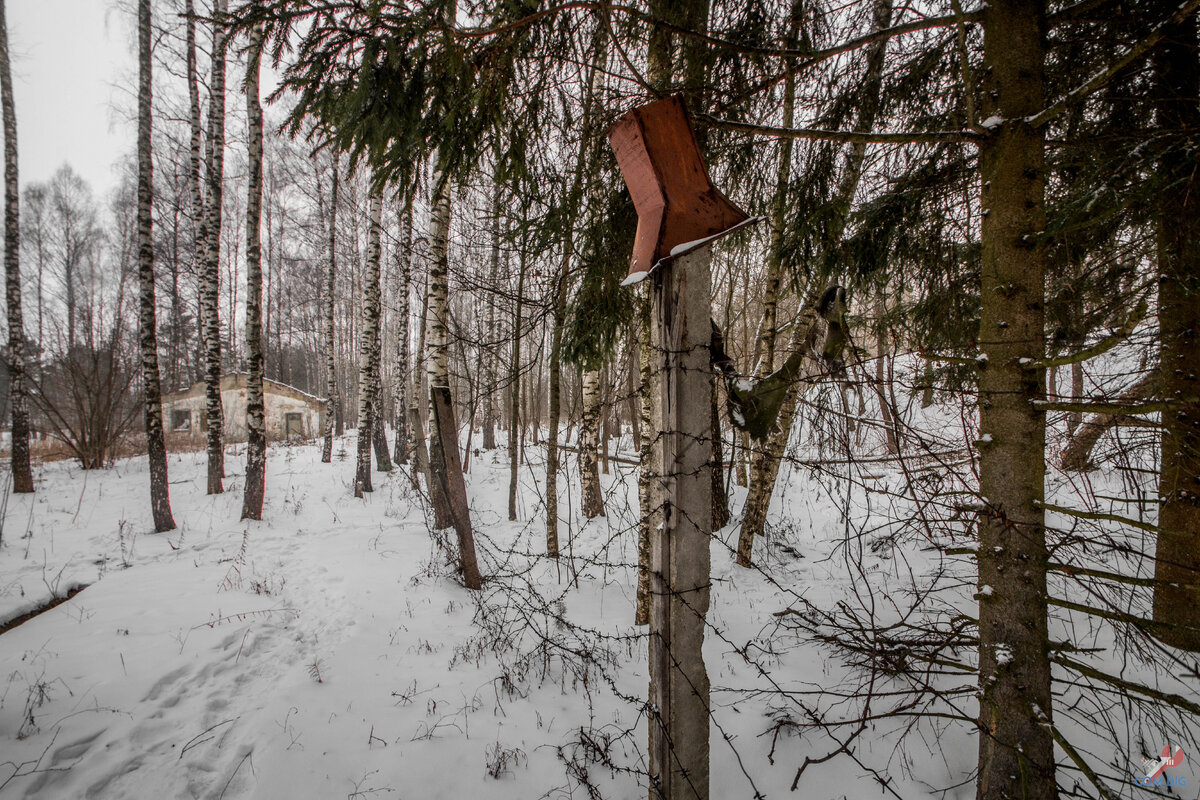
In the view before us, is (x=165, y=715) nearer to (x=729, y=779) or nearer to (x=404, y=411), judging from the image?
(x=729, y=779)

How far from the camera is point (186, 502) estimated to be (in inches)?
333

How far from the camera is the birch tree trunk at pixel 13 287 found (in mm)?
8234

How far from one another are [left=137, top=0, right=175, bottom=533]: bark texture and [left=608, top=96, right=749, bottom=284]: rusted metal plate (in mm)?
8183

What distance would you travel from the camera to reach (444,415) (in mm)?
4375

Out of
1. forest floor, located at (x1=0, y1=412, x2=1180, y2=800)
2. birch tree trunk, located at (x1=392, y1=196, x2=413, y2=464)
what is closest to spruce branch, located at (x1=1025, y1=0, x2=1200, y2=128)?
forest floor, located at (x1=0, y1=412, x2=1180, y2=800)

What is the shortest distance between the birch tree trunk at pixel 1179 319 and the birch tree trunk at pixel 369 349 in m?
10.3

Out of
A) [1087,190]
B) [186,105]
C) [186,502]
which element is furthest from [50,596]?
[186,105]

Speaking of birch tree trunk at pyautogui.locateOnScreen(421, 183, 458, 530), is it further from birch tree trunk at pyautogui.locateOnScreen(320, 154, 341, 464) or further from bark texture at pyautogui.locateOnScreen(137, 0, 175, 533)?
birch tree trunk at pyautogui.locateOnScreen(320, 154, 341, 464)

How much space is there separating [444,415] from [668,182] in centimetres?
337

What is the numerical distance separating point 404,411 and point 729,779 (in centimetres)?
1249

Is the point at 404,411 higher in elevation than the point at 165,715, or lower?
higher

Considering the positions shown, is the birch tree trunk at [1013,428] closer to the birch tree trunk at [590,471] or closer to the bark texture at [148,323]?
the birch tree trunk at [590,471]

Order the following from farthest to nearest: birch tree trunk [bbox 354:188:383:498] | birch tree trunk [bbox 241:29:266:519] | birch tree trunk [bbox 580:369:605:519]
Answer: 1. birch tree trunk [bbox 354:188:383:498]
2. birch tree trunk [bbox 241:29:266:519]
3. birch tree trunk [bbox 580:369:605:519]

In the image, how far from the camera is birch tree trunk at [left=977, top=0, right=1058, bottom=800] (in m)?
1.85
